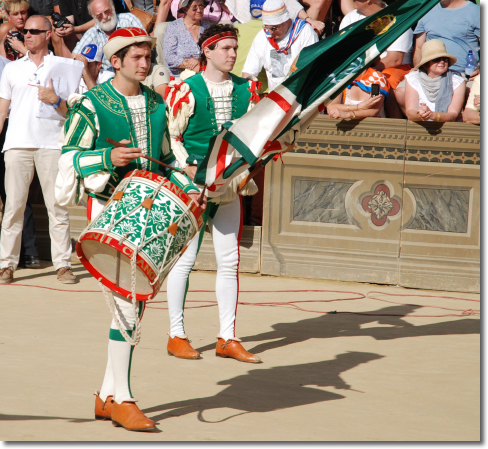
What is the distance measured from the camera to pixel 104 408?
143 inches

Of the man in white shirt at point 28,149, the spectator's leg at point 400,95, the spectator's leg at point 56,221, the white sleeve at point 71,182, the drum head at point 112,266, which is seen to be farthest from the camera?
the spectator's leg at point 400,95

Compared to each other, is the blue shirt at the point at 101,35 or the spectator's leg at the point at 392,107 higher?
the blue shirt at the point at 101,35

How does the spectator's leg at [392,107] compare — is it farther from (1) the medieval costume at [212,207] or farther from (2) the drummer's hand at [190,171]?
(2) the drummer's hand at [190,171]

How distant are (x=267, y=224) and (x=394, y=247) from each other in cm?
132

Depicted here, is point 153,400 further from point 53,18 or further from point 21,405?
point 53,18

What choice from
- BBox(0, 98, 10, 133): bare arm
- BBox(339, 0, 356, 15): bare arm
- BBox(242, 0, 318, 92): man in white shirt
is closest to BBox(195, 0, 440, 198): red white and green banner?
BBox(242, 0, 318, 92): man in white shirt

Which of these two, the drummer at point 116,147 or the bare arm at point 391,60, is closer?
the drummer at point 116,147

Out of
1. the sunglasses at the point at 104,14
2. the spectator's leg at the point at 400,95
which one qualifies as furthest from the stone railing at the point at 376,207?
the sunglasses at the point at 104,14

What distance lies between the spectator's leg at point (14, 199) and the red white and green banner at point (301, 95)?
363cm

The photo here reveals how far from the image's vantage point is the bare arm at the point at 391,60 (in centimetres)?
807

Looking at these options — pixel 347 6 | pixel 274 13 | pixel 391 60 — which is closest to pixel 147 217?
pixel 274 13

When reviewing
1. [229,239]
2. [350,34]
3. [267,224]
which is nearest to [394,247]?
[267,224]

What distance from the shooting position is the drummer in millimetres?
3588

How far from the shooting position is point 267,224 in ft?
25.4
